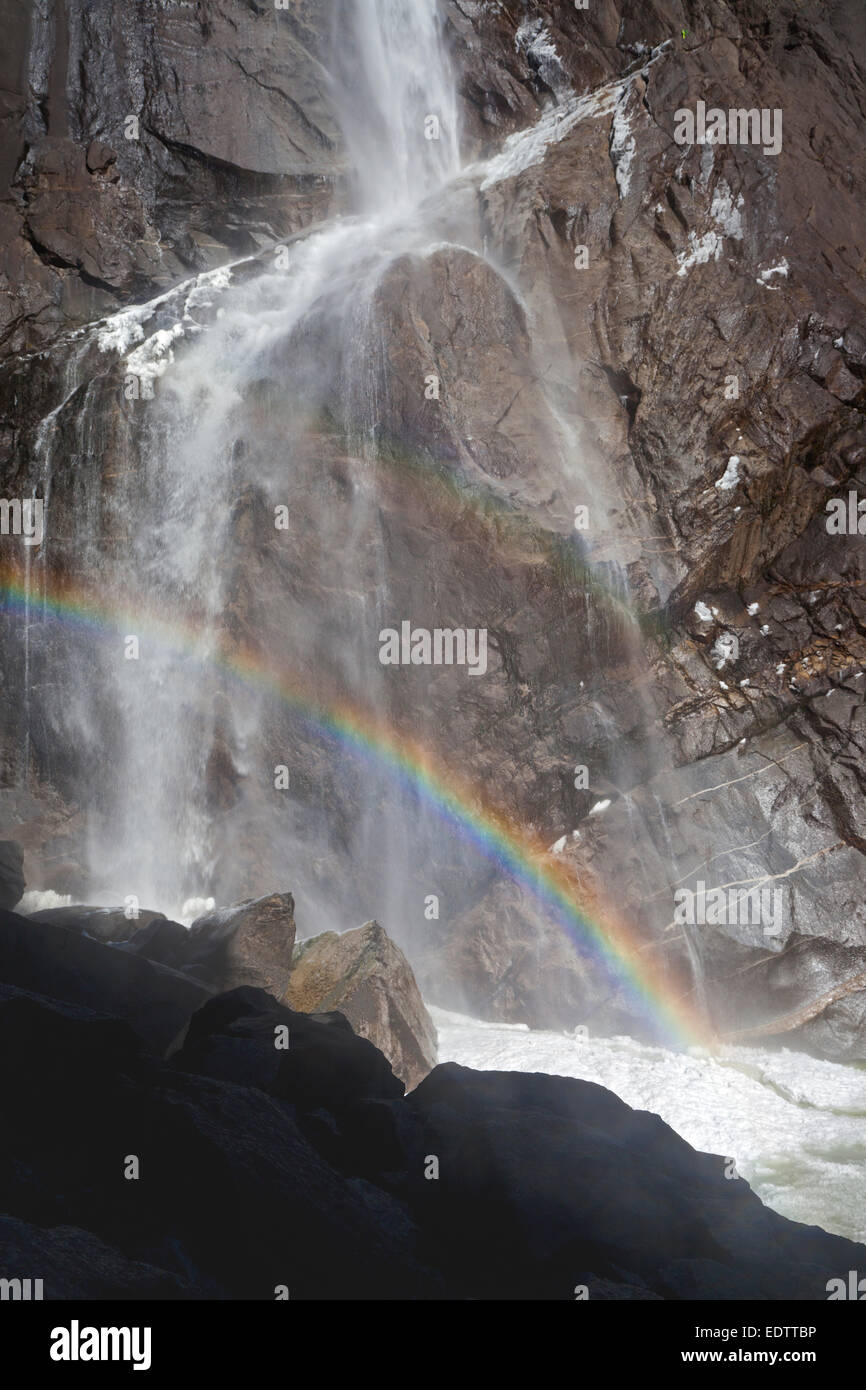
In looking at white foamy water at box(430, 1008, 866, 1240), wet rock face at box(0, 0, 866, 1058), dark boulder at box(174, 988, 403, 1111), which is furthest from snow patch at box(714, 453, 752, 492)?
dark boulder at box(174, 988, 403, 1111)

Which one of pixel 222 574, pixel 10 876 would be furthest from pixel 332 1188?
pixel 222 574

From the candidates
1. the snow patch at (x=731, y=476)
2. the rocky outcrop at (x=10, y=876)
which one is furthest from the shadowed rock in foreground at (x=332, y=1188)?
the snow patch at (x=731, y=476)

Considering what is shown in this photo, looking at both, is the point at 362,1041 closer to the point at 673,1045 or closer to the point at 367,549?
the point at 673,1045

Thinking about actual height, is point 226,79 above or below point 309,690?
above

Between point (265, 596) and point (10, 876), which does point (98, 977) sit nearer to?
point (10, 876)
